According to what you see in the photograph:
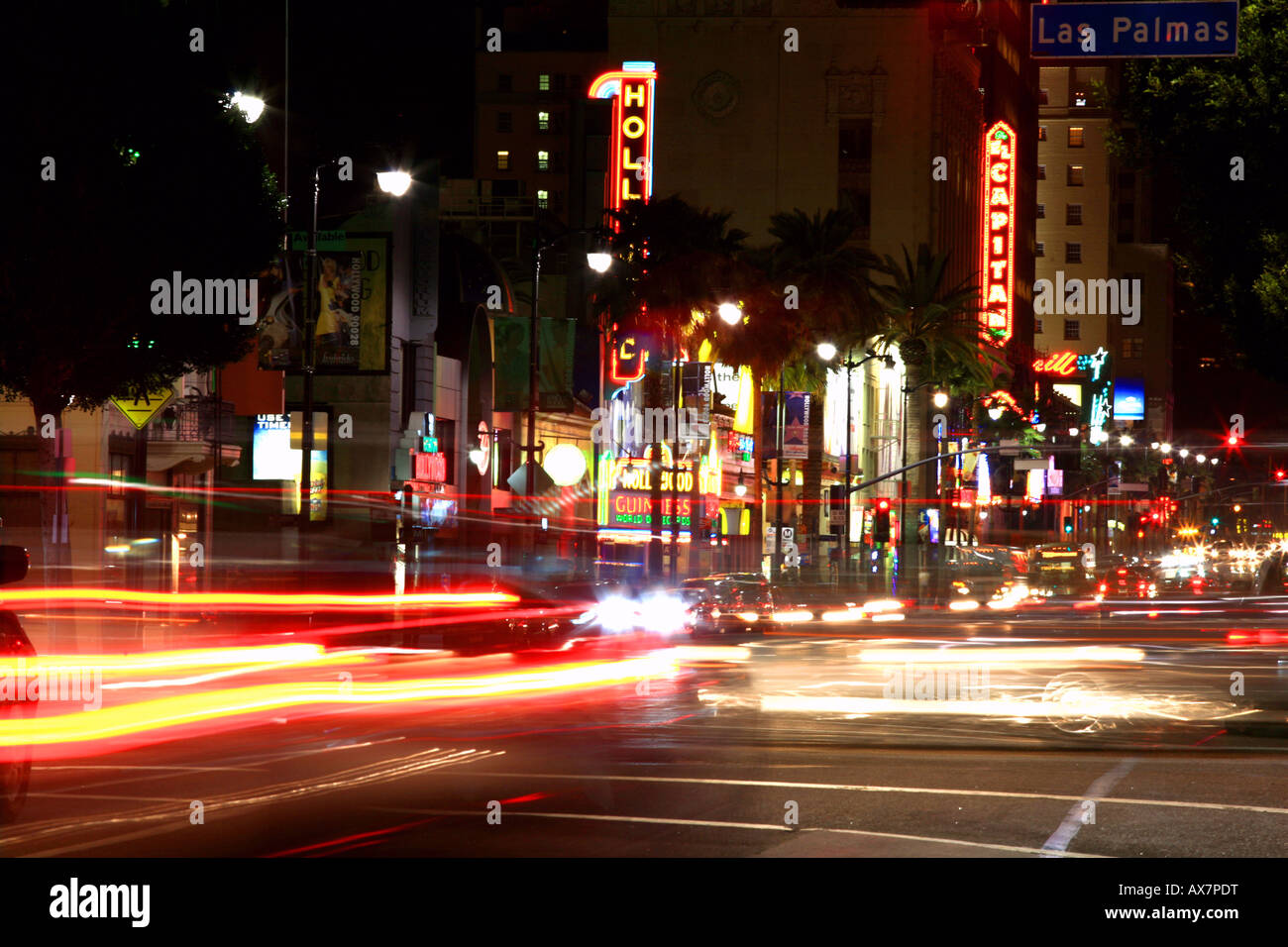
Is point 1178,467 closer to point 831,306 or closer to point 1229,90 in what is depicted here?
point 831,306

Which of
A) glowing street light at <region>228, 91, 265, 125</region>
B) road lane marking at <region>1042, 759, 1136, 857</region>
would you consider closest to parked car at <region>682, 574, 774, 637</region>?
glowing street light at <region>228, 91, 265, 125</region>

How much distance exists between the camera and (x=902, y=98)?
9881 centimetres

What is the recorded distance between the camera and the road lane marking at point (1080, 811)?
10.5 meters

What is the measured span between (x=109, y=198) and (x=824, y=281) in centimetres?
3505

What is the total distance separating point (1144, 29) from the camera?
13805 mm

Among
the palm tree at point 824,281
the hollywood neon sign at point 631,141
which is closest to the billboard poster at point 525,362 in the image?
the palm tree at point 824,281

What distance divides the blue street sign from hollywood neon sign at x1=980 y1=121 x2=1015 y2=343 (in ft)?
331

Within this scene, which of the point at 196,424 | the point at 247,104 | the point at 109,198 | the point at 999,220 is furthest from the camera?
the point at 999,220

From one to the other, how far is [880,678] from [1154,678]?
4.43 meters

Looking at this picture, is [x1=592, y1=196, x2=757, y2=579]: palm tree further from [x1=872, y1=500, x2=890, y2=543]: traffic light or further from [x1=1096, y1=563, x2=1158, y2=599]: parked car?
[x1=872, y1=500, x2=890, y2=543]: traffic light

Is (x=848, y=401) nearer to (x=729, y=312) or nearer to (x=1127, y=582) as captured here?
(x=1127, y=582)

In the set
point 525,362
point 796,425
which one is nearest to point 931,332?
point 796,425

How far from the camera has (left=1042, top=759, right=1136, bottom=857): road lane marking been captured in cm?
1046

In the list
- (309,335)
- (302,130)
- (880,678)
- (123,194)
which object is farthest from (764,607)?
(302,130)
